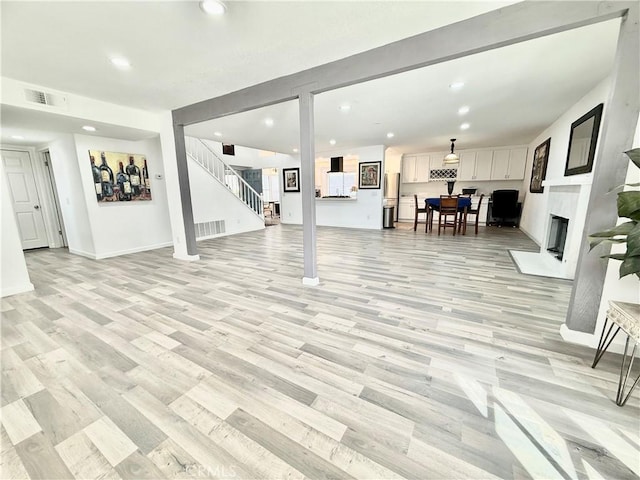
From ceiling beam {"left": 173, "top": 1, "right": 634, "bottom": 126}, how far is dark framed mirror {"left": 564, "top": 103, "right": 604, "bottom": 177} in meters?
2.18

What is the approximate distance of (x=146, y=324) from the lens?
7.66 feet

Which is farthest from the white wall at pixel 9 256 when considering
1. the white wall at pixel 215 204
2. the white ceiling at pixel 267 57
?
the white wall at pixel 215 204

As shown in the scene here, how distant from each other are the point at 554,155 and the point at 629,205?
16.2ft

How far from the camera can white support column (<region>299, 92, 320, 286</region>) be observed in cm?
288

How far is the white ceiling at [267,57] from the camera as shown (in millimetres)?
1923

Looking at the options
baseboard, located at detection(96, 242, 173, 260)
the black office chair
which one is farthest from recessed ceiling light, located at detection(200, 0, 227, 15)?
the black office chair

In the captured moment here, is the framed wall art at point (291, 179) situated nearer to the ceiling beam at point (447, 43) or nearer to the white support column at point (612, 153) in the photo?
the ceiling beam at point (447, 43)

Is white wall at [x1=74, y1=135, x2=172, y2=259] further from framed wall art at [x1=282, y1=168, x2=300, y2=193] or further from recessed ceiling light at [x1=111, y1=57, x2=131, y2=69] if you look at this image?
framed wall art at [x1=282, y1=168, x2=300, y2=193]

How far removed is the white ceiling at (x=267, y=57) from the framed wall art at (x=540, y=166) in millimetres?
1121

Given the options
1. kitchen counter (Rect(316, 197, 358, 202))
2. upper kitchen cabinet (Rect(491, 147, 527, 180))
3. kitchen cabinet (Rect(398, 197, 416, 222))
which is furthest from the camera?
kitchen cabinet (Rect(398, 197, 416, 222))

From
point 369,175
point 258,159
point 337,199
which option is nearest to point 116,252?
point 337,199

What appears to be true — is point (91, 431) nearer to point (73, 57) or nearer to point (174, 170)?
point (73, 57)

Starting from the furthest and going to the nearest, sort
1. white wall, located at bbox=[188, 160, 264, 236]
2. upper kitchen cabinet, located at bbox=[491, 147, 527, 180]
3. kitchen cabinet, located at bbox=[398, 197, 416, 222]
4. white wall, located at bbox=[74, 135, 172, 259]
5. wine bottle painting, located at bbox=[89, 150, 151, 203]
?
kitchen cabinet, located at bbox=[398, 197, 416, 222]
upper kitchen cabinet, located at bbox=[491, 147, 527, 180]
white wall, located at bbox=[188, 160, 264, 236]
wine bottle painting, located at bbox=[89, 150, 151, 203]
white wall, located at bbox=[74, 135, 172, 259]

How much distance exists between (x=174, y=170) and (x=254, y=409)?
14.5 ft
